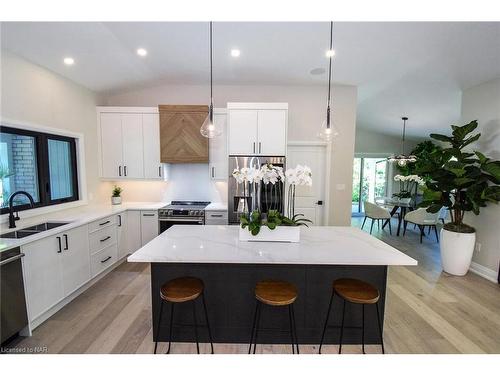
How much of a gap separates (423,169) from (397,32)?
6.16 feet

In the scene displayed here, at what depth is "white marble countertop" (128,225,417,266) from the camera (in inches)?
68.6

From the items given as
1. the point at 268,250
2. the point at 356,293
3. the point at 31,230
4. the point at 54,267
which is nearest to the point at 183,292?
the point at 268,250

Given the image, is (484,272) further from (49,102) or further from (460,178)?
(49,102)

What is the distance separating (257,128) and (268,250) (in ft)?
7.38

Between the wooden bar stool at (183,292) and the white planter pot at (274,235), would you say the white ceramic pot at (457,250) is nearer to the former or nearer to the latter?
the white planter pot at (274,235)

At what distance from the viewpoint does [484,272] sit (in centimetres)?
344

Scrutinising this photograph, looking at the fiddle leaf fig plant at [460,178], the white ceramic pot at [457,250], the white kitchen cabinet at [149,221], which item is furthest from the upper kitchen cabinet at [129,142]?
the white ceramic pot at [457,250]

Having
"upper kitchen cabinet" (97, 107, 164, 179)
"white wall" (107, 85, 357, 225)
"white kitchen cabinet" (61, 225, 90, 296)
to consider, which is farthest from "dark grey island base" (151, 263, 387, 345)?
"white wall" (107, 85, 357, 225)

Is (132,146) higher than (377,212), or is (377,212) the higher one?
(132,146)

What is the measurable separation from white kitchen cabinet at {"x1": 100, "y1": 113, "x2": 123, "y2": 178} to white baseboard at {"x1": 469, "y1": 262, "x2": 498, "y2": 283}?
5.85 metres

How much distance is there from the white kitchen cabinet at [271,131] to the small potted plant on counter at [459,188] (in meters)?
2.09

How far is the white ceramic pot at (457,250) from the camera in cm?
330

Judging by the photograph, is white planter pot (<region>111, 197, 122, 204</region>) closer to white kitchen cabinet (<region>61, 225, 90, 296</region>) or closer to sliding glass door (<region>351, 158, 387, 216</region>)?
white kitchen cabinet (<region>61, 225, 90, 296</region>)
